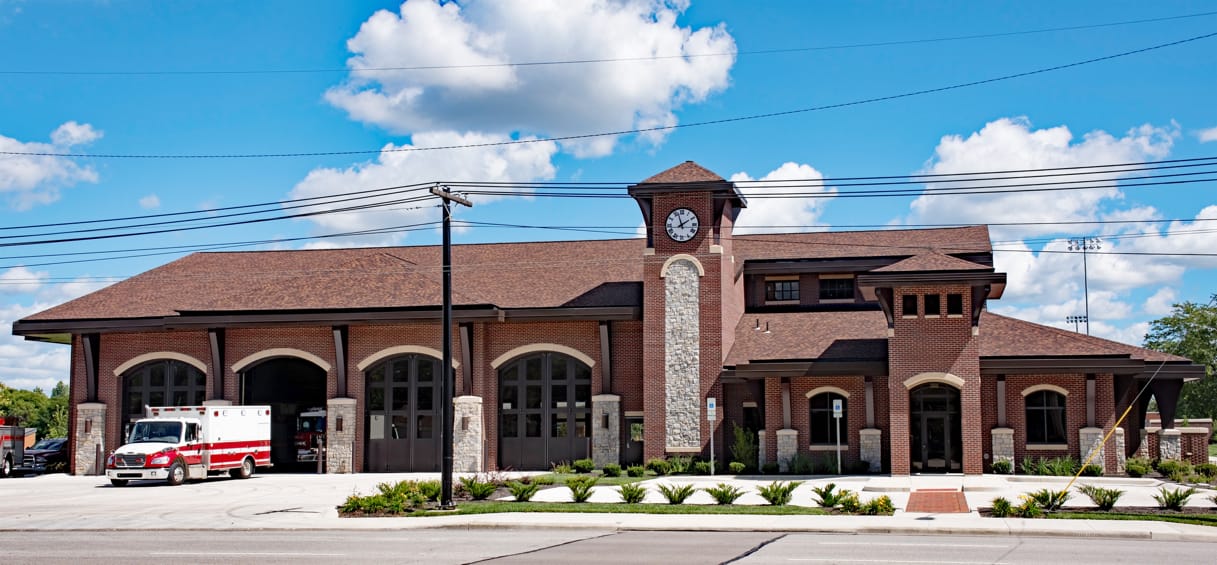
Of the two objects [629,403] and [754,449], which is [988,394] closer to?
[754,449]

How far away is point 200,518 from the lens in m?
25.0

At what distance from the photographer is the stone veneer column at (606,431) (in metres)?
40.8

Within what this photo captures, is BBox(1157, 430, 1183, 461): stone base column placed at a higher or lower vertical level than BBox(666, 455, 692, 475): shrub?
higher

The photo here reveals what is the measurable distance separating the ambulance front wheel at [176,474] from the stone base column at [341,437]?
21.0ft

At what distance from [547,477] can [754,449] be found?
26.2ft

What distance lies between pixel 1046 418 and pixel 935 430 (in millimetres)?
3451

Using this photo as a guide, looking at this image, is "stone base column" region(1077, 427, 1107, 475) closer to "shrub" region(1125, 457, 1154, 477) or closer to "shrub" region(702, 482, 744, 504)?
"shrub" region(1125, 457, 1154, 477)

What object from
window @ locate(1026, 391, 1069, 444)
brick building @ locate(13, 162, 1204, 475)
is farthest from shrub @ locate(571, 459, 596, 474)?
window @ locate(1026, 391, 1069, 444)

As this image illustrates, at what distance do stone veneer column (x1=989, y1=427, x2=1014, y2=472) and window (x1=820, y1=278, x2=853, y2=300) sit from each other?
10.5 m

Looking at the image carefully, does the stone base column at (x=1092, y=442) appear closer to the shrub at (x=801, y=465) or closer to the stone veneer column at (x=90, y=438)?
the shrub at (x=801, y=465)

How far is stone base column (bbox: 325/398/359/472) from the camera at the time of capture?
41.8 meters

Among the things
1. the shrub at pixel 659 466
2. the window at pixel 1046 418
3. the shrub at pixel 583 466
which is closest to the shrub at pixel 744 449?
the shrub at pixel 659 466

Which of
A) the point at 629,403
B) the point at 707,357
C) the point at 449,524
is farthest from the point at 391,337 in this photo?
the point at 449,524

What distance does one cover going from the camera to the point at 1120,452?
35.4m
